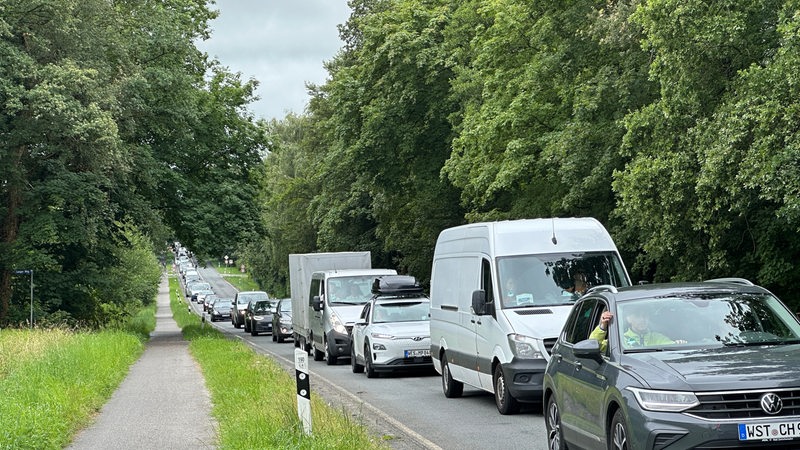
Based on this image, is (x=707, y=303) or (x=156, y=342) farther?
(x=156, y=342)

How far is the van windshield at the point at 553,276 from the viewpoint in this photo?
1521 cm

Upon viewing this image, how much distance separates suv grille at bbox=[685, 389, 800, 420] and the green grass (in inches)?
262

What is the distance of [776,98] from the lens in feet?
70.2

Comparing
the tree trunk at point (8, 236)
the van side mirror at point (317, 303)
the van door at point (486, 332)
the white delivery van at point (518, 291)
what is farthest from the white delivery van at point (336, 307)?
the tree trunk at point (8, 236)

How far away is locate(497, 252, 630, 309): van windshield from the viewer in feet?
49.9

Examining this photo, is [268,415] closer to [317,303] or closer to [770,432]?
[770,432]

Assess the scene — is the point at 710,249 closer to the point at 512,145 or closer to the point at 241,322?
the point at 512,145

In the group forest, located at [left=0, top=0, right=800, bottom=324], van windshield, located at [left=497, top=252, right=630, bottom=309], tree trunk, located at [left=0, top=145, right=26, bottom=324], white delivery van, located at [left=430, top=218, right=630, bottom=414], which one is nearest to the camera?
white delivery van, located at [left=430, top=218, right=630, bottom=414]

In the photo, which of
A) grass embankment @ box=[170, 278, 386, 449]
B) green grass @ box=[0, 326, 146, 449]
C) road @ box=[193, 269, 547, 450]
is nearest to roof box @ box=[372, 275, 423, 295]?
road @ box=[193, 269, 547, 450]

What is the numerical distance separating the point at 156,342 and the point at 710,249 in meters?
21.2

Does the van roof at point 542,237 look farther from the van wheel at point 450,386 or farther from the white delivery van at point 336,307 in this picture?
the white delivery van at point 336,307

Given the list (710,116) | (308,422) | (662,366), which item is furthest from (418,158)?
(662,366)

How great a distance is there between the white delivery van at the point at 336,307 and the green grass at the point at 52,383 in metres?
4.62

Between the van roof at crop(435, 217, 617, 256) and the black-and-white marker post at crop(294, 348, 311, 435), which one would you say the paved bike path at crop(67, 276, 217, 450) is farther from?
the van roof at crop(435, 217, 617, 256)
